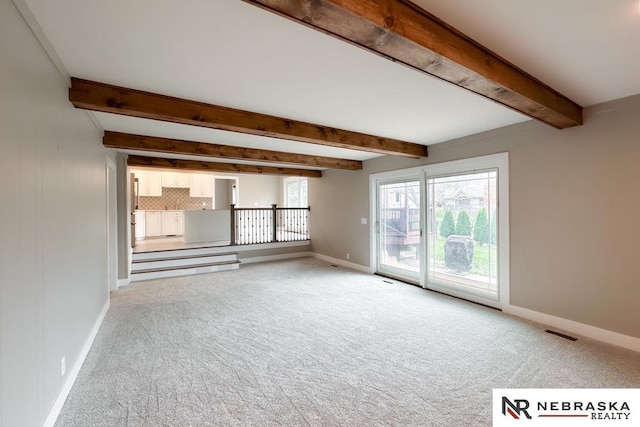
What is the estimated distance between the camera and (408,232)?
525 centimetres

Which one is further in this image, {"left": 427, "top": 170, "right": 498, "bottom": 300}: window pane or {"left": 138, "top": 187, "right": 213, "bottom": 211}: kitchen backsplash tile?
{"left": 138, "top": 187, "right": 213, "bottom": 211}: kitchen backsplash tile

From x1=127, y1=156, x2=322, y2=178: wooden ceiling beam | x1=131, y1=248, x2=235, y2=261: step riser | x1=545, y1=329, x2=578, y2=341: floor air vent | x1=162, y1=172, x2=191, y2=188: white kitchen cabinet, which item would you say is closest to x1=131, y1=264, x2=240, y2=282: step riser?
x1=131, y1=248, x2=235, y2=261: step riser

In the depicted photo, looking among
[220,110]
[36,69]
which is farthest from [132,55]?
[220,110]

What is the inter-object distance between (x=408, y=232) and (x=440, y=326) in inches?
87.8

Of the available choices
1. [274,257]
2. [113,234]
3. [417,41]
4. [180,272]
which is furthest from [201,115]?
[274,257]

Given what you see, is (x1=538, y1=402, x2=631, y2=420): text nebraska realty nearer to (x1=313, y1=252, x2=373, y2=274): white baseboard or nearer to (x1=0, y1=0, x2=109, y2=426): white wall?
(x1=0, y1=0, x2=109, y2=426): white wall

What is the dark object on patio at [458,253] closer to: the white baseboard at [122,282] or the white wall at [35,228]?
the white wall at [35,228]

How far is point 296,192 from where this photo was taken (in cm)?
1034

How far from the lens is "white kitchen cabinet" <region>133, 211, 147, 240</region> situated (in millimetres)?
8180

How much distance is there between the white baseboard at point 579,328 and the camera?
2.73 m

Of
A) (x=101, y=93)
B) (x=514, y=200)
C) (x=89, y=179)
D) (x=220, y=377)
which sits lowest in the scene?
(x=220, y=377)

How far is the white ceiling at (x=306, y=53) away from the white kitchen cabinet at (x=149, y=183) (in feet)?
20.0

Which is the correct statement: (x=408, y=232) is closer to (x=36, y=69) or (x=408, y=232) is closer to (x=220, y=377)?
(x=220, y=377)

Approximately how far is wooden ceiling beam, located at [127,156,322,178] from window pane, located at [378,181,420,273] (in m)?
2.50
